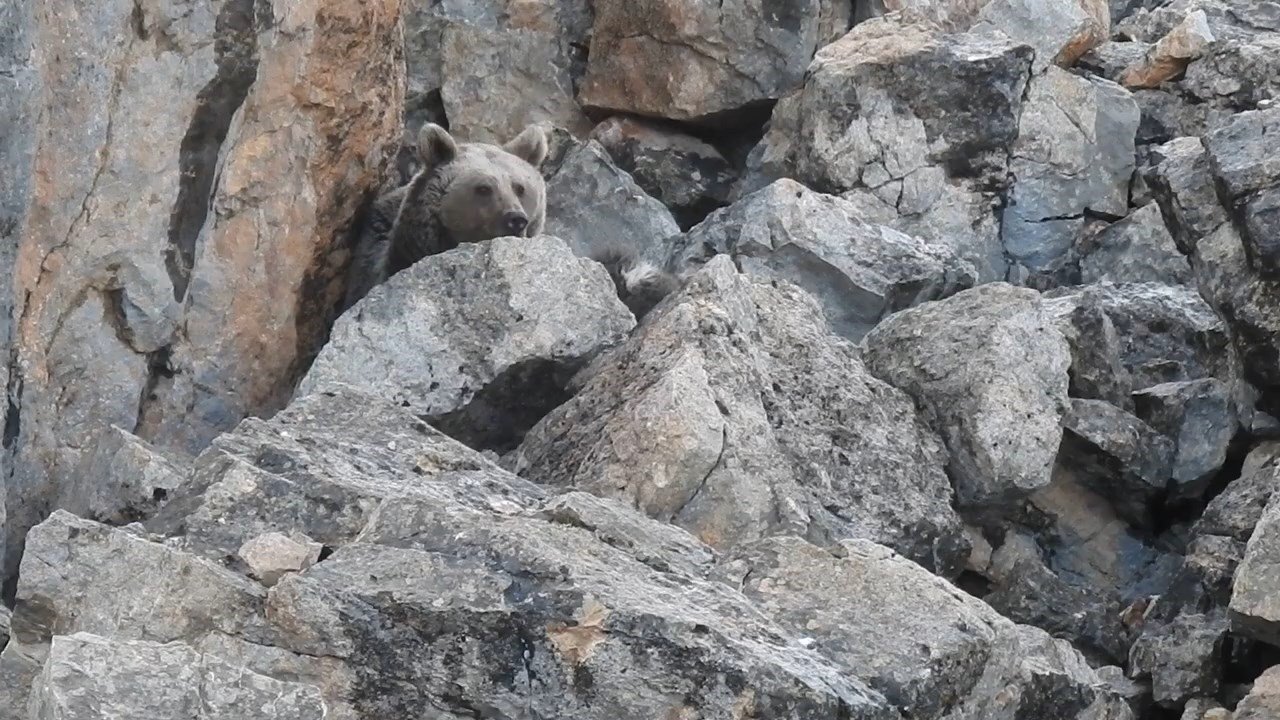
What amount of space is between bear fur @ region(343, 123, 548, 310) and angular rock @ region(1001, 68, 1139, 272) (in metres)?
3.13

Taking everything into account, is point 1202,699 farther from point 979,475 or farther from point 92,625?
point 92,625

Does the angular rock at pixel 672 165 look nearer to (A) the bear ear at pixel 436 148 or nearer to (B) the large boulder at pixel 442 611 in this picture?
(A) the bear ear at pixel 436 148

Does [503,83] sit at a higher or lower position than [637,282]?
higher

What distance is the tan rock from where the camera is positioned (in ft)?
42.3

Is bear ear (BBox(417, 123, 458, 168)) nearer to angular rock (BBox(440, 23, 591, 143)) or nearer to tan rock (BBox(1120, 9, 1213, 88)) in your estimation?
angular rock (BBox(440, 23, 591, 143))

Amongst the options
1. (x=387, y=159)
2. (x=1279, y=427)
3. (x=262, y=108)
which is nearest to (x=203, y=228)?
(x=262, y=108)

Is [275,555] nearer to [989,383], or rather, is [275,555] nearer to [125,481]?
[125,481]

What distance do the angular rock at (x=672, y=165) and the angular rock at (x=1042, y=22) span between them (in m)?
1.64

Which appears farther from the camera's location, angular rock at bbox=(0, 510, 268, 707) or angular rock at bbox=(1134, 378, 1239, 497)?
angular rock at bbox=(1134, 378, 1239, 497)

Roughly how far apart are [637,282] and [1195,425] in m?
2.71

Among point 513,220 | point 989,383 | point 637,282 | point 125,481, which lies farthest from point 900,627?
point 513,220

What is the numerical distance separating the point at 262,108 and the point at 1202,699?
4.61 meters

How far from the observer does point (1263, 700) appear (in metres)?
6.20

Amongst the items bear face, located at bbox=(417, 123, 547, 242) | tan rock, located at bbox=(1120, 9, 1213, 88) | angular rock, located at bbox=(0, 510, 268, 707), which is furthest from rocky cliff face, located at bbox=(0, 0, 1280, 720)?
tan rock, located at bbox=(1120, 9, 1213, 88)
